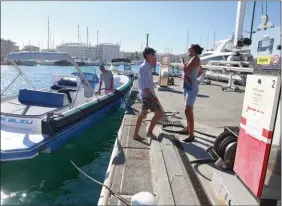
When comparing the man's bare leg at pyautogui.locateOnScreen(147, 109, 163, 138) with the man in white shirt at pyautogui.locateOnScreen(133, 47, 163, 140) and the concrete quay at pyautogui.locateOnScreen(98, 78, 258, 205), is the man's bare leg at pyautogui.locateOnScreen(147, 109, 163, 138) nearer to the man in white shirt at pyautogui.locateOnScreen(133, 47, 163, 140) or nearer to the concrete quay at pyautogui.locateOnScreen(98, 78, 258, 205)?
the man in white shirt at pyautogui.locateOnScreen(133, 47, 163, 140)

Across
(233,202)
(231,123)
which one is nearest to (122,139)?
(233,202)

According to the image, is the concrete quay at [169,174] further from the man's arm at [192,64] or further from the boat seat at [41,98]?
the boat seat at [41,98]

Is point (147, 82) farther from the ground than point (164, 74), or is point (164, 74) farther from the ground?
point (147, 82)

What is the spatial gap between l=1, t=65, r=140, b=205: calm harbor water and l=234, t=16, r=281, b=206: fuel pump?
214 cm

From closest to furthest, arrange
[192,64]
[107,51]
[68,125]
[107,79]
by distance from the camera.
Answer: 1. [192,64]
2. [68,125]
3. [107,79]
4. [107,51]

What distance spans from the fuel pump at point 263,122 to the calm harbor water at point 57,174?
2137mm

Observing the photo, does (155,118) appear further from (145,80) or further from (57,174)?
(57,174)

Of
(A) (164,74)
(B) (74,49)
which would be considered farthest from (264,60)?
(B) (74,49)

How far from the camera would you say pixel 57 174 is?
4410 millimetres

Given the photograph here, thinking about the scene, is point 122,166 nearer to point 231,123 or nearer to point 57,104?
point 57,104

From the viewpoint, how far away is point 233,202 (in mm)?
2596

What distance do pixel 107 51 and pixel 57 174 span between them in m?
42.0

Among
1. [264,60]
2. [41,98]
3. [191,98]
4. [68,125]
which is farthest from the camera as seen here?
[68,125]

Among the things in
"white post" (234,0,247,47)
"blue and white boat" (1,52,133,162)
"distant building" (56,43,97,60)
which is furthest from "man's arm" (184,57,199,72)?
"white post" (234,0,247,47)
